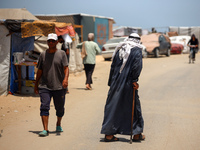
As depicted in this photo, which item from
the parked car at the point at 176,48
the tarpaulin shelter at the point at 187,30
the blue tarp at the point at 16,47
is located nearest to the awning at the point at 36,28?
the blue tarp at the point at 16,47

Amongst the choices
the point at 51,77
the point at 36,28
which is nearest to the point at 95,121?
the point at 51,77

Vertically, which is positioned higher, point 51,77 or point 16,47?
point 16,47

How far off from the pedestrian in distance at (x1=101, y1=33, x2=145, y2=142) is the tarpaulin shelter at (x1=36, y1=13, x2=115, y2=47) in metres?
20.3

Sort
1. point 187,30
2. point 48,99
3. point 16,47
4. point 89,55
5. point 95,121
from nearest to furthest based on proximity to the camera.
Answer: point 48,99, point 95,121, point 16,47, point 89,55, point 187,30

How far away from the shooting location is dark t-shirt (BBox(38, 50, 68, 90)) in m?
6.38

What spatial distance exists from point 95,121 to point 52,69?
1.90m

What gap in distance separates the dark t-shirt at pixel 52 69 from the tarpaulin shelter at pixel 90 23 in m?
19.7

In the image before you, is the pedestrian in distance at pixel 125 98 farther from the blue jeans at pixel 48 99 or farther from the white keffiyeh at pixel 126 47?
the blue jeans at pixel 48 99

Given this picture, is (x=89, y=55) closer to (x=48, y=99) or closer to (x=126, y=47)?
(x=48, y=99)

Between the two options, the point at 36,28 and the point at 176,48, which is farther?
the point at 176,48

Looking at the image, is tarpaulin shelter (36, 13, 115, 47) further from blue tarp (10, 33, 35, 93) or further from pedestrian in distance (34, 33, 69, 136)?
pedestrian in distance (34, 33, 69, 136)

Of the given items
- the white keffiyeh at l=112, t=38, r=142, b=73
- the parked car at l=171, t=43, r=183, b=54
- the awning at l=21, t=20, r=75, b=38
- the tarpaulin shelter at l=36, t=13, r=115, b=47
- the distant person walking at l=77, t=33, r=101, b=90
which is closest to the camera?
the white keffiyeh at l=112, t=38, r=142, b=73

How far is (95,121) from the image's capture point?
7.78 metres

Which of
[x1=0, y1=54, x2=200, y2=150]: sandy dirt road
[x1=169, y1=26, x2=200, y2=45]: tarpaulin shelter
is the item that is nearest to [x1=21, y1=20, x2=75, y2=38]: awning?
[x1=0, y1=54, x2=200, y2=150]: sandy dirt road
